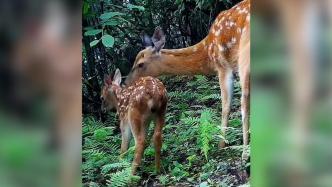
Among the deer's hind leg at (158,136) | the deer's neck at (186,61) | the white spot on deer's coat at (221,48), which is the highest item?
the white spot on deer's coat at (221,48)

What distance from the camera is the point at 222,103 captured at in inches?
97.3

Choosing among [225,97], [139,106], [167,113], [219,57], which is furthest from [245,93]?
[139,106]

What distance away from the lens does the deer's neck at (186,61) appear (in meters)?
2.52

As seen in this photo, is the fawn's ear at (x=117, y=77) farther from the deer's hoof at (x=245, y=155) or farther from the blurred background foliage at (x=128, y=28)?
the deer's hoof at (x=245, y=155)

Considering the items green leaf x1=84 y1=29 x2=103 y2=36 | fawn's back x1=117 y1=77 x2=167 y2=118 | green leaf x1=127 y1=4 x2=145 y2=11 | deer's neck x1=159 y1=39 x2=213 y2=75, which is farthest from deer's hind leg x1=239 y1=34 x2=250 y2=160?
green leaf x1=84 y1=29 x2=103 y2=36

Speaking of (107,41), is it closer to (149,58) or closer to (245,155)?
(149,58)

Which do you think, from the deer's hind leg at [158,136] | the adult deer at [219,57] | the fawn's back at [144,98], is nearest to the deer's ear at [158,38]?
the adult deer at [219,57]

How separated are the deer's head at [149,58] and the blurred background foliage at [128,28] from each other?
2cm

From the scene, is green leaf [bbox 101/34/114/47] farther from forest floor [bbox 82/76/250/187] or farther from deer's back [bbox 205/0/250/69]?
deer's back [bbox 205/0/250/69]

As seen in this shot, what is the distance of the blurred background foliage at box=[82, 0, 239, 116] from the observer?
2.46 metres
